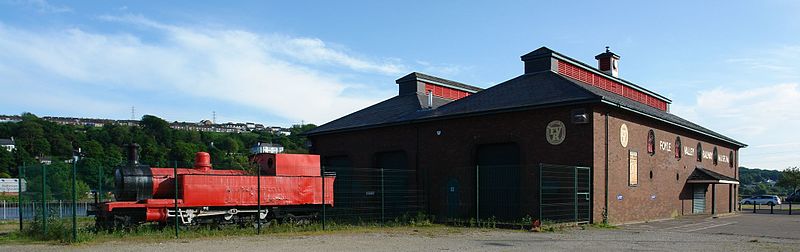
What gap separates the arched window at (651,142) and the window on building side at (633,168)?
1307mm

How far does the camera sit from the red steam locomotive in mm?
15812

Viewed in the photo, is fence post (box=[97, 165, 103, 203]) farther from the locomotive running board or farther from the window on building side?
the window on building side

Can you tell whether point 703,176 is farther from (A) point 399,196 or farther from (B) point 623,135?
(A) point 399,196

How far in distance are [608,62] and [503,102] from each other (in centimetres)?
1011

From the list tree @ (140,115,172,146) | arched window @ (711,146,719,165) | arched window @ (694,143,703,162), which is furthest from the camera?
tree @ (140,115,172,146)

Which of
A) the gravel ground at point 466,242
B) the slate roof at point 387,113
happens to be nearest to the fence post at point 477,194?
the gravel ground at point 466,242

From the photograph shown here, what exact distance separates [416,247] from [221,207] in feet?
21.6

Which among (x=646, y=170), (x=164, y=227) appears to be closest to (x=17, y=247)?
(x=164, y=227)

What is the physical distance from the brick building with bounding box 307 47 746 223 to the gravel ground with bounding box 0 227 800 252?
9.39 ft

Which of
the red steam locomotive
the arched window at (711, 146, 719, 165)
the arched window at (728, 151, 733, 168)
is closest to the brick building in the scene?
the arched window at (711, 146, 719, 165)

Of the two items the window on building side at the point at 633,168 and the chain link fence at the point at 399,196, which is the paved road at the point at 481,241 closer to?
the chain link fence at the point at 399,196

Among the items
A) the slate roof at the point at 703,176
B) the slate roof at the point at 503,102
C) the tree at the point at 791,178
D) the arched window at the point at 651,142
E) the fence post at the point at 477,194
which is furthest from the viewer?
the tree at the point at 791,178

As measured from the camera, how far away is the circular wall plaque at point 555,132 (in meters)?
20.2

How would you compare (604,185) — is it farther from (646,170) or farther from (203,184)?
(203,184)
